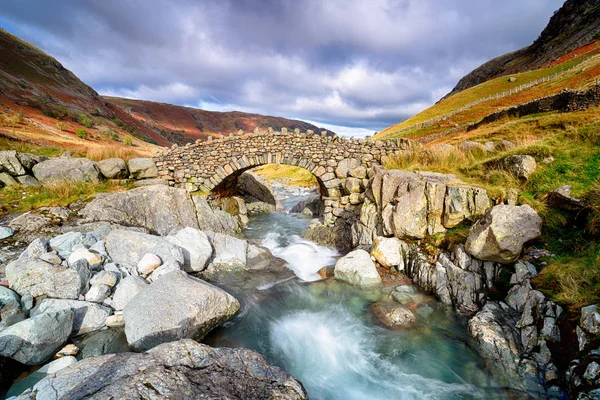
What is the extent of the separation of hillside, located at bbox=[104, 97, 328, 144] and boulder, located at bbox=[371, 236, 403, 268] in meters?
60.0

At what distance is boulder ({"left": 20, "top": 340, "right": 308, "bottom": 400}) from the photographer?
9.86 feet

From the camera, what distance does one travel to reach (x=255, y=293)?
780 centimetres

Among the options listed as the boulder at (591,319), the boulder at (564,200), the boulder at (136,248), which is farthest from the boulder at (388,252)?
the boulder at (136,248)

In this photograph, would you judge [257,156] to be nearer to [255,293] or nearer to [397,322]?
[255,293]

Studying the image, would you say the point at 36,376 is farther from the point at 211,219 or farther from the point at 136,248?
the point at 211,219

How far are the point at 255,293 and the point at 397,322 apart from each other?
3.95 metres

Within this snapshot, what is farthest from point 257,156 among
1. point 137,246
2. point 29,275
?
point 29,275

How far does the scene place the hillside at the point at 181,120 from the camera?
6456cm

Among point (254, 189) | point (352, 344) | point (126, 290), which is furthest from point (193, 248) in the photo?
point (254, 189)

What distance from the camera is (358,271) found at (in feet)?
25.8

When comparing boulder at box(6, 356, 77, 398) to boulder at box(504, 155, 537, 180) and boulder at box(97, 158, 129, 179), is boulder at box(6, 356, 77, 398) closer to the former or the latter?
boulder at box(97, 158, 129, 179)

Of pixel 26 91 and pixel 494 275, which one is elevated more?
pixel 26 91

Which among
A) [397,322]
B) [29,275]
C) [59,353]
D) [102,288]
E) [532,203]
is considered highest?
[532,203]

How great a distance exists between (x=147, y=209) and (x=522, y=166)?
13.1 meters
